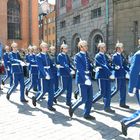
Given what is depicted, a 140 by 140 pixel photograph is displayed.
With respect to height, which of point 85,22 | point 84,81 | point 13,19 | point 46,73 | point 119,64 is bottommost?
point 84,81

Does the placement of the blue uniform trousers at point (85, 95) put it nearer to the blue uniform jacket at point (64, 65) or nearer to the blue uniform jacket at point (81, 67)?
the blue uniform jacket at point (81, 67)

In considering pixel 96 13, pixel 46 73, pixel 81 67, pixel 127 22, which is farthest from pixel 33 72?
pixel 96 13

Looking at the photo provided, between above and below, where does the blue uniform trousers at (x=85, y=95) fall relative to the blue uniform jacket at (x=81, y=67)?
below

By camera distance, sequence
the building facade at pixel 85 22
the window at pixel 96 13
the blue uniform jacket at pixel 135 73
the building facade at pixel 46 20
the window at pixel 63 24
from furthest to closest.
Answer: the building facade at pixel 46 20, the window at pixel 63 24, the window at pixel 96 13, the building facade at pixel 85 22, the blue uniform jacket at pixel 135 73

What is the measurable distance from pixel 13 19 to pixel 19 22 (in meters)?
0.78

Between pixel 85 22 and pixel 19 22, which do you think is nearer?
pixel 85 22

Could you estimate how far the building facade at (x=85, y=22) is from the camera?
27453mm

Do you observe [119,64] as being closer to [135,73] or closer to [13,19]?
[135,73]

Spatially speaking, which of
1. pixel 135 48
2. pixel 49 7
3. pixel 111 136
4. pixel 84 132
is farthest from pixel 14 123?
pixel 49 7

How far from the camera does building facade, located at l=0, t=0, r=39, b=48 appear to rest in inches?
1635

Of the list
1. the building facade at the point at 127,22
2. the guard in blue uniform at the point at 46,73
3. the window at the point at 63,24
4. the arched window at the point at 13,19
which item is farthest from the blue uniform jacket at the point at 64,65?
the arched window at the point at 13,19

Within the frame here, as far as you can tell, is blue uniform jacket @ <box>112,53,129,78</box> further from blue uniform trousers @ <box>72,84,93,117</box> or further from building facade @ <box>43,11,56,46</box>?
building facade @ <box>43,11,56,46</box>

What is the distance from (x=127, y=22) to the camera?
2558cm

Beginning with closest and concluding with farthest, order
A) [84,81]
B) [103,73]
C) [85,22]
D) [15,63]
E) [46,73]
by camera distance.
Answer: [84,81] → [103,73] → [46,73] → [15,63] → [85,22]
